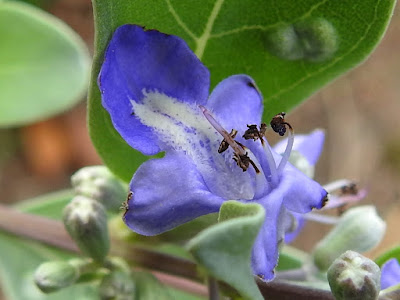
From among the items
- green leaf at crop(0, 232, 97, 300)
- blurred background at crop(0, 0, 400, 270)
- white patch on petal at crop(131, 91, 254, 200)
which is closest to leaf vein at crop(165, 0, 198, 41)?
white patch on petal at crop(131, 91, 254, 200)

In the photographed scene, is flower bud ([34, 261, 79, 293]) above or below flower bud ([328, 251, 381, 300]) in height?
above

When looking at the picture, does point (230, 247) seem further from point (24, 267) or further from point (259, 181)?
point (24, 267)

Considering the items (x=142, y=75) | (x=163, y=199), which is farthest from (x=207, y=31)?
(x=163, y=199)

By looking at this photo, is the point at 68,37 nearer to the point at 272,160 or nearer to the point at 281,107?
the point at 281,107

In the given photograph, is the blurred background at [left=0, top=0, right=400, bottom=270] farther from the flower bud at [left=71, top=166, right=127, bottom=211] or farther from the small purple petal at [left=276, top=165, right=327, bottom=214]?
the small purple petal at [left=276, top=165, right=327, bottom=214]

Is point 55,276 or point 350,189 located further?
→ point 350,189

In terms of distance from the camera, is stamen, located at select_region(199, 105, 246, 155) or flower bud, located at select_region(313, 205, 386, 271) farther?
flower bud, located at select_region(313, 205, 386, 271)
